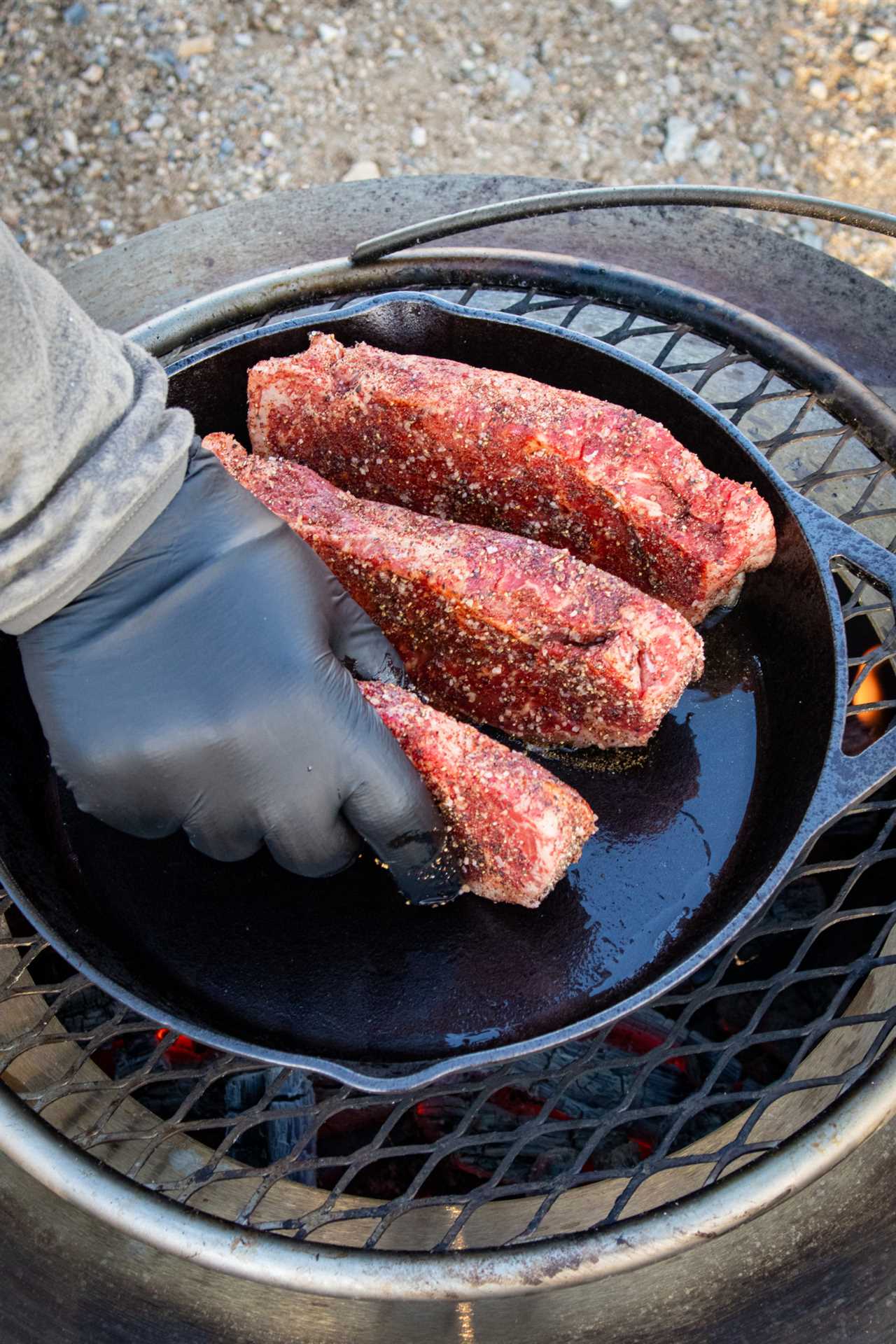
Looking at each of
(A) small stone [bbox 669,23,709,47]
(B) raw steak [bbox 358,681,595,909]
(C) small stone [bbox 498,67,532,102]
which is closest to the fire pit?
(B) raw steak [bbox 358,681,595,909]

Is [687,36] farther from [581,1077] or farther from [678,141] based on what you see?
[581,1077]

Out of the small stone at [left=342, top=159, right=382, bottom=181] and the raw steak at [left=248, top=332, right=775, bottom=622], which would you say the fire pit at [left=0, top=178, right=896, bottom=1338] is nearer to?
the raw steak at [left=248, top=332, right=775, bottom=622]

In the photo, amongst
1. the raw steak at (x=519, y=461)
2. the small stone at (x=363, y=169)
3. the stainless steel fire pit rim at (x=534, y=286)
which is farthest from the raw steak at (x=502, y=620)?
the small stone at (x=363, y=169)

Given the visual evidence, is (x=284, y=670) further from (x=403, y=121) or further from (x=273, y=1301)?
(x=403, y=121)

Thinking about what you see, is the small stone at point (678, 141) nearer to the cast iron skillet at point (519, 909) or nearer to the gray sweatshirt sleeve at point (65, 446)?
the cast iron skillet at point (519, 909)

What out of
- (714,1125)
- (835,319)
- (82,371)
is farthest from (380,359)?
(714,1125)

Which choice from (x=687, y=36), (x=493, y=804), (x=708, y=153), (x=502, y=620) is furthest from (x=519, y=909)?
(x=687, y=36)
